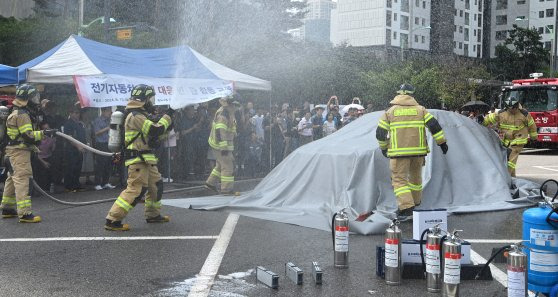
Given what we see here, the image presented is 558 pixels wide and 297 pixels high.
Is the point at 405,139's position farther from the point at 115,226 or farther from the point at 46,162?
the point at 46,162

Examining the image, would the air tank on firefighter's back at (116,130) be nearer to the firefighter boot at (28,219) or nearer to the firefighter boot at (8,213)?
the firefighter boot at (28,219)

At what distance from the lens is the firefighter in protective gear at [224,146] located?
10742 millimetres

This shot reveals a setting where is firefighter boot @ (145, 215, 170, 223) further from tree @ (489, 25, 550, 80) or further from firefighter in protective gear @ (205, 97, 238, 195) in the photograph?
tree @ (489, 25, 550, 80)

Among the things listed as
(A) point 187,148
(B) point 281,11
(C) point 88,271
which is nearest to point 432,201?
(C) point 88,271

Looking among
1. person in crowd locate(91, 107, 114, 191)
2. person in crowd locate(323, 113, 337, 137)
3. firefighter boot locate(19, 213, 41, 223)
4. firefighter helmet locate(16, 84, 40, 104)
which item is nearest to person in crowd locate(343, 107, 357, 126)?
person in crowd locate(323, 113, 337, 137)

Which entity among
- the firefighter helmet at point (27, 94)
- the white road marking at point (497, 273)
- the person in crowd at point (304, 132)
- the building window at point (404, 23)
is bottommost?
the white road marking at point (497, 273)

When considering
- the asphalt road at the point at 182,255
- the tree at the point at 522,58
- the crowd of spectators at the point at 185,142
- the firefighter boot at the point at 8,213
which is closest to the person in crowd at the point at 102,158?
the crowd of spectators at the point at 185,142

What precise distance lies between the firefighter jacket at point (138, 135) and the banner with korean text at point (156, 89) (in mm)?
3410

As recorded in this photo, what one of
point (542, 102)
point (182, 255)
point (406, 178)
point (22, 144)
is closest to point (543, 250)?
point (406, 178)

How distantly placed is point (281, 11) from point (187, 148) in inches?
1546

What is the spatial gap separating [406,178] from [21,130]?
5.09 metres

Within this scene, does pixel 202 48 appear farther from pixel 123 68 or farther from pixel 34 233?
pixel 34 233

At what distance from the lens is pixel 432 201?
9.04 m

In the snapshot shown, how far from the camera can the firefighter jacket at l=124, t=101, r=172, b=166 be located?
25.3 ft
